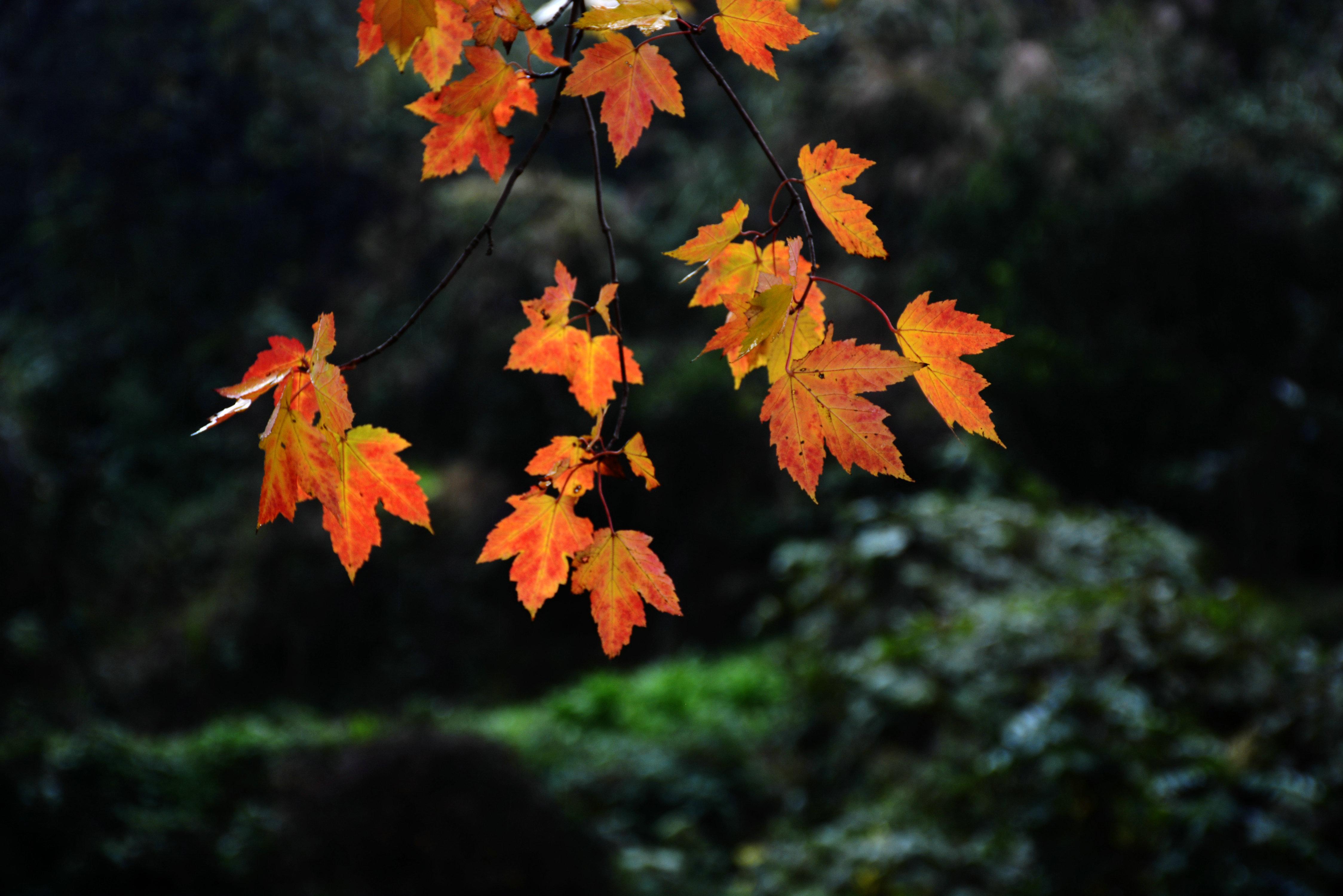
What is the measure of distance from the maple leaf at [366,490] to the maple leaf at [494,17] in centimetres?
35

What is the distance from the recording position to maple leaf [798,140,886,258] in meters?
0.79

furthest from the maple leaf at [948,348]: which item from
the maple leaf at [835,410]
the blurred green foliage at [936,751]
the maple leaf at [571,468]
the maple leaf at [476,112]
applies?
the blurred green foliage at [936,751]

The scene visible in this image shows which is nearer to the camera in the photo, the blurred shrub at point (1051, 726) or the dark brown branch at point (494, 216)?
the dark brown branch at point (494, 216)

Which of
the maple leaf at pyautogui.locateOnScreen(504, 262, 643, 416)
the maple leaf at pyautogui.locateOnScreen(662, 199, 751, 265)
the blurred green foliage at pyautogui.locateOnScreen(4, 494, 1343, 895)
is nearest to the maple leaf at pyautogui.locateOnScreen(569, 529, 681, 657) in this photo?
the maple leaf at pyautogui.locateOnScreen(504, 262, 643, 416)

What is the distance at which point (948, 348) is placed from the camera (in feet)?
2.42

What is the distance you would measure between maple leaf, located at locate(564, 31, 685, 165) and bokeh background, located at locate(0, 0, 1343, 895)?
0.38 metres

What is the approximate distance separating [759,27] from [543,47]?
0.80 ft

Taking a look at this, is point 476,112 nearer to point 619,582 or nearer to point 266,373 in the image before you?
point 266,373

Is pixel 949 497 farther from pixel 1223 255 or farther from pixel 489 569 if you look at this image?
pixel 489 569

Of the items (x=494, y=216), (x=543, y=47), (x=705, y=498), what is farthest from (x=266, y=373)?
(x=705, y=498)

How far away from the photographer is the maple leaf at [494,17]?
793 millimetres

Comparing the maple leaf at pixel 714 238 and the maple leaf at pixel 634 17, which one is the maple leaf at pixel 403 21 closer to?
the maple leaf at pixel 634 17

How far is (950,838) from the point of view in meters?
2.51

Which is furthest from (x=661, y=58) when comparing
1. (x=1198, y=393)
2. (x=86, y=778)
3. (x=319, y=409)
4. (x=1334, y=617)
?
(x=1198, y=393)
